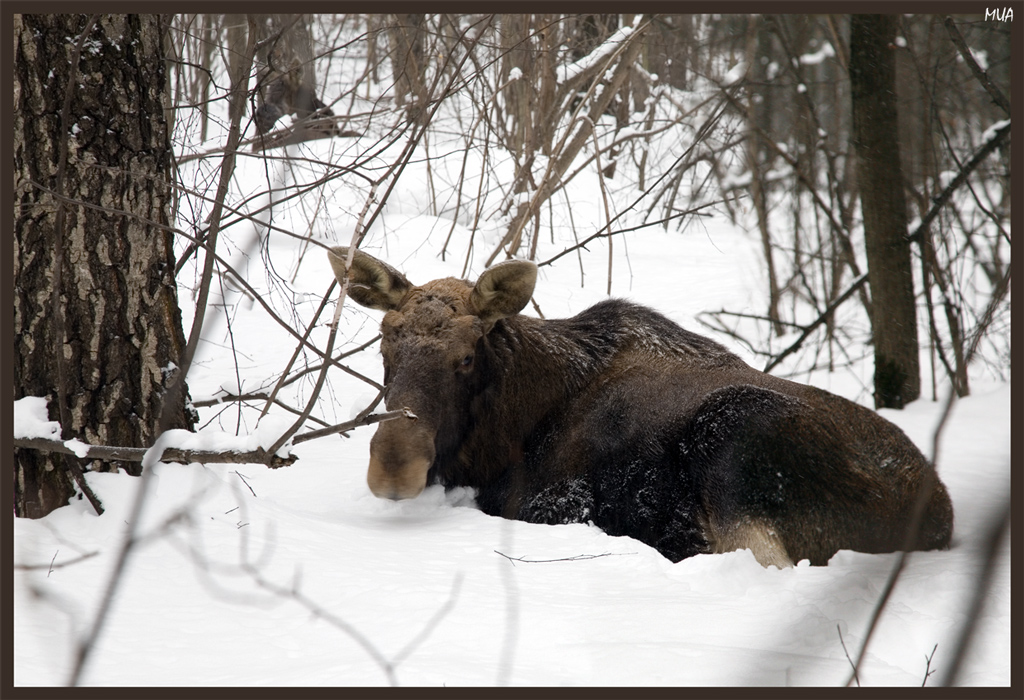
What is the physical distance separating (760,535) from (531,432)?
135cm

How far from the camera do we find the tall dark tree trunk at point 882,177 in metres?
6.00

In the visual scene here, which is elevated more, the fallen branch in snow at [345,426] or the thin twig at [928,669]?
the fallen branch in snow at [345,426]

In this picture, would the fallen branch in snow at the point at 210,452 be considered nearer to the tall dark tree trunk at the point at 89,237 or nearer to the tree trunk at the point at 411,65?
the tall dark tree trunk at the point at 89,237

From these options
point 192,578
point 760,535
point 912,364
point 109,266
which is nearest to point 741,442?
point 760,535

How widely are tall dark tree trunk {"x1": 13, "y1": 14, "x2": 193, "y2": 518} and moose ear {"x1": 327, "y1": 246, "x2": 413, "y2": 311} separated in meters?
1.05

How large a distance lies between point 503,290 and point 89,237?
1.94m

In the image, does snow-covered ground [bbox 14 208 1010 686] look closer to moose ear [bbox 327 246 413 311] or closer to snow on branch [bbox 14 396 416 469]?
snow on branch [bbox 14 396 416 469]

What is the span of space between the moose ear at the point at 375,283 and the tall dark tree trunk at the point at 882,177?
4002 millimetres

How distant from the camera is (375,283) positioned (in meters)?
4.18

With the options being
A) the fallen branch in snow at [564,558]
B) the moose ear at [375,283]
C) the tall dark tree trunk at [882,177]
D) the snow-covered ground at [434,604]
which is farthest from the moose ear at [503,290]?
the tall dark tree trunk at [882,177]

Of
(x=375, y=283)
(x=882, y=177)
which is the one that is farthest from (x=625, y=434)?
(x=882, y=177)

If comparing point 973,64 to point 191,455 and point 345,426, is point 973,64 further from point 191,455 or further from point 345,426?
point 191,455

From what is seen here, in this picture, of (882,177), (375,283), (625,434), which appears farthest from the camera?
(882,177)

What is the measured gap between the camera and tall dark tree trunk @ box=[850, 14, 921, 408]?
6.00 metres
